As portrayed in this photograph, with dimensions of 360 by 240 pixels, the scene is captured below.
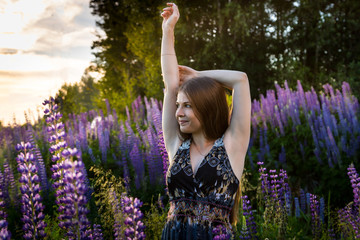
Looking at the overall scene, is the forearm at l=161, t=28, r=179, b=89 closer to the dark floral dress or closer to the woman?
the woman

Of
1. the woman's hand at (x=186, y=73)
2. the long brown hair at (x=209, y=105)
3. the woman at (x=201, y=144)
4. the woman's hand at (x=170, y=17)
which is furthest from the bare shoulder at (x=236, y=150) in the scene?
the woman's hand at (x=170, y=17)

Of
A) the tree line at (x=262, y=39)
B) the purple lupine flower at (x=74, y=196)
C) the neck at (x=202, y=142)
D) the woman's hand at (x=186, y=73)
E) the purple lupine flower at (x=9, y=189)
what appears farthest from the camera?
the tree line at (x=262, y=39)

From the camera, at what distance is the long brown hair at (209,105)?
2.27 m

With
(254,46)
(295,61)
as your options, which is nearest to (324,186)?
(295,61)

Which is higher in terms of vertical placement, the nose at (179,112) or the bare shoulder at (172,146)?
the nose at (179,112)

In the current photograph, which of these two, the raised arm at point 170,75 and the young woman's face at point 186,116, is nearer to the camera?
the young woman's face at point 186,116

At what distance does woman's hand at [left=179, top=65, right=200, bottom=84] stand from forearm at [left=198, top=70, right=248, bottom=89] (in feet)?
0.28

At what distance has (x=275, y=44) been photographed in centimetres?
1348

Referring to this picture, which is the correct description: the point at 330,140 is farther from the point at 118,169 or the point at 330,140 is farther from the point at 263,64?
the point at 263,64

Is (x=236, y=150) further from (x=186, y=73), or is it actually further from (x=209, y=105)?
(x=186, y=73)

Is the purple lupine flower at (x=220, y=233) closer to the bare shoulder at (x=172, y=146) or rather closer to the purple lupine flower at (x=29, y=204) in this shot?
the bare shoulder at (x=172, y=146)

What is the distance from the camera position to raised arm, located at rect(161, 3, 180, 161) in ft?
7.95

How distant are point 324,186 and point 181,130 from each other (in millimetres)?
3382

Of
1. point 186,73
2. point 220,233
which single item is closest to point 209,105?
point 186,73
